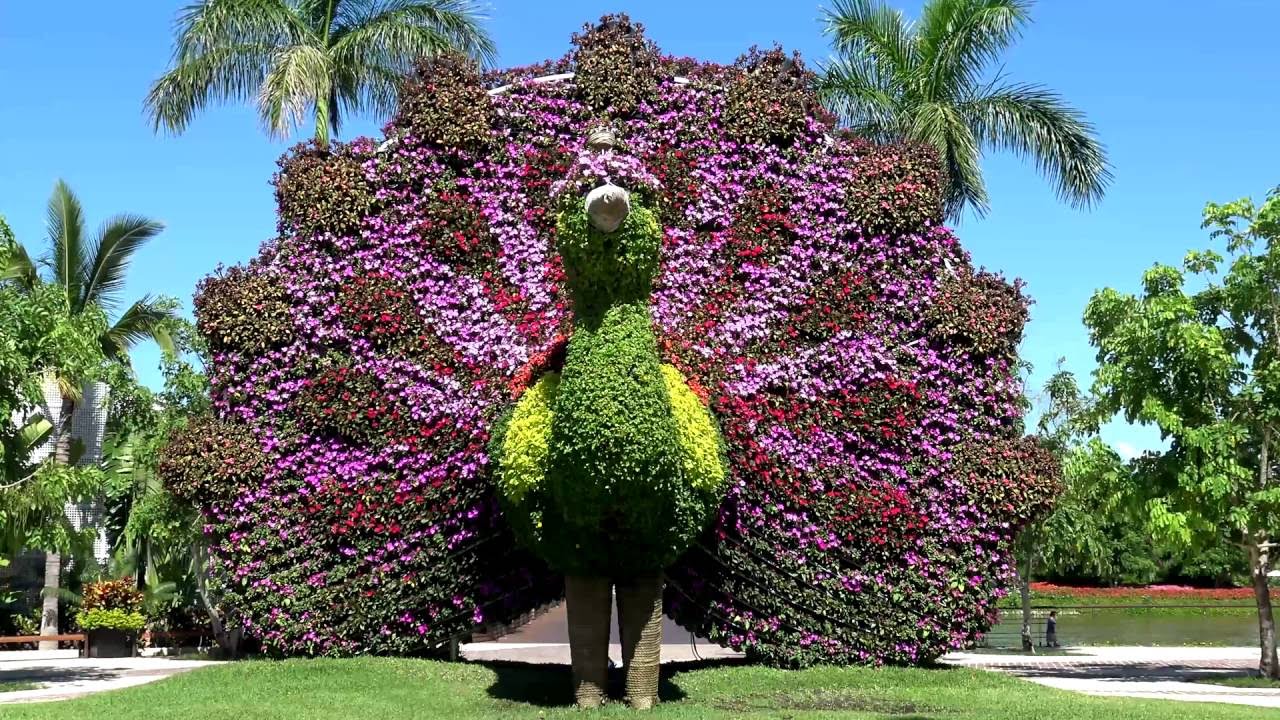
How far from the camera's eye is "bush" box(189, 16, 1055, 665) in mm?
12578

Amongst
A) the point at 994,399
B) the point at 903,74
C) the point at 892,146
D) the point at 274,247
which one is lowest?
the point at 994,399

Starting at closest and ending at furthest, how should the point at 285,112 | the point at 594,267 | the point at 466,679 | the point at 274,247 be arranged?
the point at 594,267, the point at 466,679, the point at 274,247, the point at 285,112

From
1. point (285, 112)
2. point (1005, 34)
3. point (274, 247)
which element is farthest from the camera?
Result: point (1005, 34)

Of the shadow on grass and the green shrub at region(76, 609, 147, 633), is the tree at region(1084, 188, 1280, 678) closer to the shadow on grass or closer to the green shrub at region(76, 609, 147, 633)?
the shadow on grass

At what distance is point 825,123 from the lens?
14.0 meters

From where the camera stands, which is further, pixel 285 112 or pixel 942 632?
pixel 285 112

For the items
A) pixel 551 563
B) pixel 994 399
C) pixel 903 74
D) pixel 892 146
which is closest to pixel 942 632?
pixel 994 399

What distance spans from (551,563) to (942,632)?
501cm

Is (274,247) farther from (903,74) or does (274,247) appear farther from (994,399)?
(903,74)

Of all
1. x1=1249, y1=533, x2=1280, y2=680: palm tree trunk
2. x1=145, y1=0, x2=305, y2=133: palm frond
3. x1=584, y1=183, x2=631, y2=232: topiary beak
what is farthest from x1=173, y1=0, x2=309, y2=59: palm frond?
x1=1249, y1=533, x2=1280, y2=680: palm tree trunk

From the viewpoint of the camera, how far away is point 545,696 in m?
11.0

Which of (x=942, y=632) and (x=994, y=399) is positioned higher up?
(x=994, y=399)

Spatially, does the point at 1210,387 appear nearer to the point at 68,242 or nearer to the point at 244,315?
the point at 244,315

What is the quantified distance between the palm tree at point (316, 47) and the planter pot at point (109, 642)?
30.3 feet
